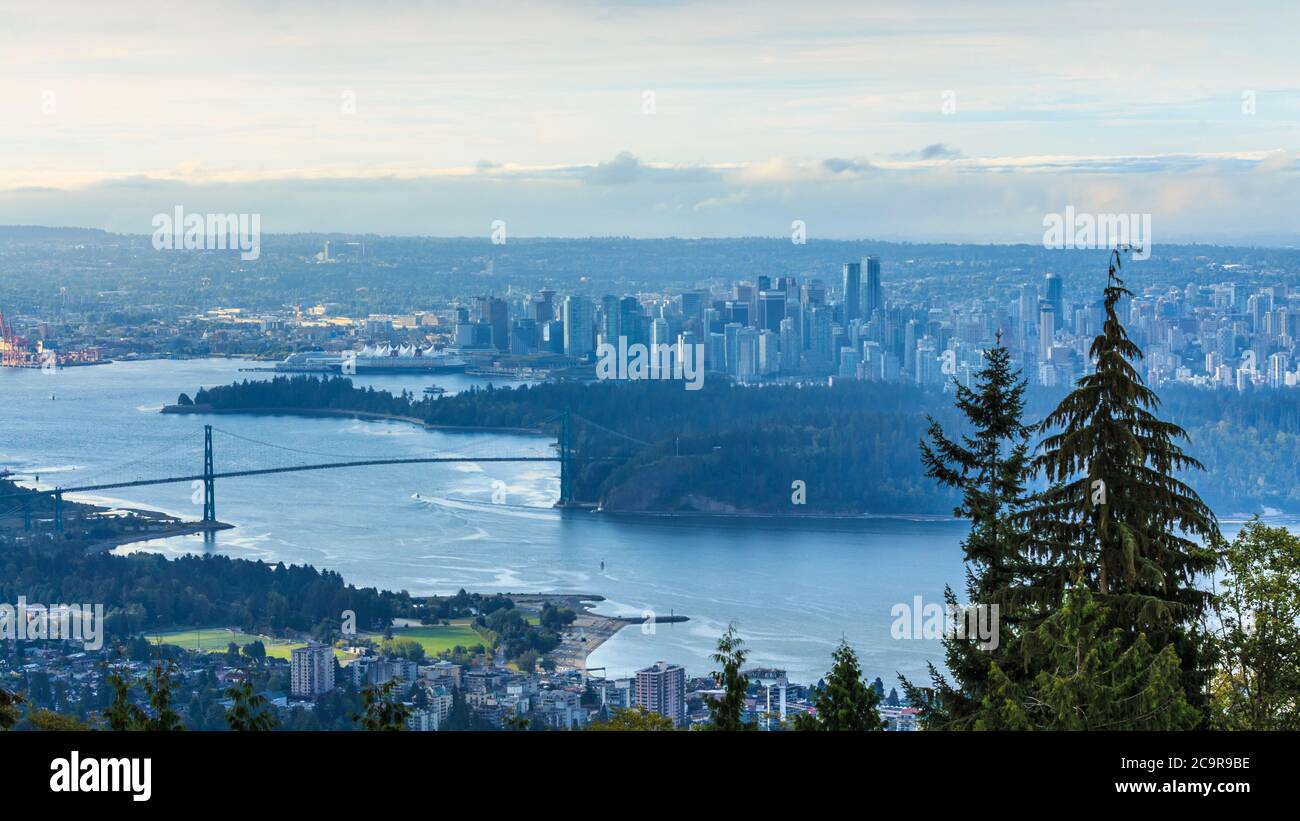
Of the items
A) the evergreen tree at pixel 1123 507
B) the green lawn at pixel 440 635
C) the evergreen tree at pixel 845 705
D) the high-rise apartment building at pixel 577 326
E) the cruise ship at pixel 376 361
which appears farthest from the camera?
the high-rise apartment building at pixel 577 326

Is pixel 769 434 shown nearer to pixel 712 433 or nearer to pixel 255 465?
pixel 712 433

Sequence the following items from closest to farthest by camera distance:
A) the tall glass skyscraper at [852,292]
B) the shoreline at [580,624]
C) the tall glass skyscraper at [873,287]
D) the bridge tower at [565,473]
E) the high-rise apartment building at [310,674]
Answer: the high-rise apartment building at [310,674], the shoreline at [580,624], the bridge tower at [565,473], the tall glass skyscraper at [873,287], the tall glass skyscraper at [852,292]

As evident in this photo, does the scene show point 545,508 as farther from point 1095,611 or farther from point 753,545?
point 1095,611

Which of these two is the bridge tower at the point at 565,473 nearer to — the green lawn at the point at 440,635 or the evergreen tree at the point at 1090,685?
the green lawn at the point at 440,635

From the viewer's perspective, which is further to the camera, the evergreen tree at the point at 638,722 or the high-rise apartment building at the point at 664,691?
the high-rise apartment building at the point at 664,691

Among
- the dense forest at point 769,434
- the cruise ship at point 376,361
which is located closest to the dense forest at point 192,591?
the dense forest at point 769,434

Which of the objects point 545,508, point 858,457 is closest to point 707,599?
point 545,508

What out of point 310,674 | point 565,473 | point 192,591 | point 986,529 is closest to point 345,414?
point 565,473

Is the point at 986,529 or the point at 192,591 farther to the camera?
the point at 192,591
